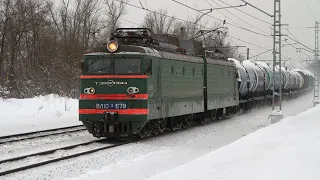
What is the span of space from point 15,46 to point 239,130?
986 inches

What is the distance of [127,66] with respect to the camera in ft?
45.7

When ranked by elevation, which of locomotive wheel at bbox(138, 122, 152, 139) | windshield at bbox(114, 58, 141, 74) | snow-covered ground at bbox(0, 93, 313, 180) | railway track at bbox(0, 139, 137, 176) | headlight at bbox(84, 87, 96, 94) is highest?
windshield at bbox(114, 58, 141, 74)

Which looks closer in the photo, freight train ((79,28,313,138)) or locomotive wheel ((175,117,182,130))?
freight train ((79,28,313,138))

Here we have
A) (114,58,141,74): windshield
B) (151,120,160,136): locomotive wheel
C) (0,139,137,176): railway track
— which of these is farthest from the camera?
(151,120,160,136): locomotive wheel

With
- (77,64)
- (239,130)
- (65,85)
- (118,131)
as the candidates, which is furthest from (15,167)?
(77,64)

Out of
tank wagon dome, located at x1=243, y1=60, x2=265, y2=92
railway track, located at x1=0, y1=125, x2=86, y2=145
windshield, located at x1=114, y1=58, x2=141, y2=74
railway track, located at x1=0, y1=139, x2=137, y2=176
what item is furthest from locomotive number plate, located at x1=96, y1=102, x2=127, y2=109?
tank wagon dome, located at x1=243, y1=60, x2=265, y2=92

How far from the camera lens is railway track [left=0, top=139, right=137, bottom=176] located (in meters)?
9.59

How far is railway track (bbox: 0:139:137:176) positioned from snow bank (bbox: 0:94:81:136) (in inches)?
208

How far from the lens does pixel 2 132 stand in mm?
16812

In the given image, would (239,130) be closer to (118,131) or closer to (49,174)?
(118,131)

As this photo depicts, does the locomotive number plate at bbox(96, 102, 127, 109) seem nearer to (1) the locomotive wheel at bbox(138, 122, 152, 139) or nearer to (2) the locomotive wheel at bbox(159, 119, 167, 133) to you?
(1) the locomotive wheel at bbox(138, 122, 152, 139)

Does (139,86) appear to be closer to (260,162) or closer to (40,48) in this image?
(260,162)

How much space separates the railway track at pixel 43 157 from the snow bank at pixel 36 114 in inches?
208

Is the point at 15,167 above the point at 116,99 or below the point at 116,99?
below
